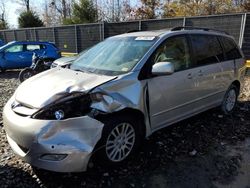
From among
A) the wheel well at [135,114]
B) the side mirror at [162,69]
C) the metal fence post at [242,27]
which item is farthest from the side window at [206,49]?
the metal fence post at [242,27]

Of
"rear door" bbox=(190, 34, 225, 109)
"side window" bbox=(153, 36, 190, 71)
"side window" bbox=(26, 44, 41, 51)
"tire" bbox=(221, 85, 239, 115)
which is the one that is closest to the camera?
"side window" bbox=(153, 36, 190, 71)

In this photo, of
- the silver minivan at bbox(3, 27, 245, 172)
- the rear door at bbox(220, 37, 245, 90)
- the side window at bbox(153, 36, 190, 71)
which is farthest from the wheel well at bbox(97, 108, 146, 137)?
the rear door at bbox(220, 37, 245, 90)

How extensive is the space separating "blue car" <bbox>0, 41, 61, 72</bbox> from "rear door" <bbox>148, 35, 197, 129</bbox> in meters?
8.75

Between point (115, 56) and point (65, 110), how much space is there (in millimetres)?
1414

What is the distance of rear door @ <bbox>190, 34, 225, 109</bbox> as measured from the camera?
466 cm

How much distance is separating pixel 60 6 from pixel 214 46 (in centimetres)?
4536

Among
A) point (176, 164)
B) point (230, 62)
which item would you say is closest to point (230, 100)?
point (230, 62)

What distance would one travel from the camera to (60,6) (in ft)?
153

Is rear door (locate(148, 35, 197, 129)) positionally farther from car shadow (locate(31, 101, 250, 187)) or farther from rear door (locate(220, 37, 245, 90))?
rear door (locate(220, 37, 245, 90))

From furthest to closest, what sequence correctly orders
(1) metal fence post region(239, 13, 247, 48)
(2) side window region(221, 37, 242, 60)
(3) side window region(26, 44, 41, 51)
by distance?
(3) side window region(26, 44, 41, 51) → (1) metal fence post region(239, 13, 247, 48) → (2) side window region(221, 37, 242, 60)

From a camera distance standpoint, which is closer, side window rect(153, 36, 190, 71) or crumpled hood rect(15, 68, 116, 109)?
crumpled hood rect(15, 68, 116, 109)

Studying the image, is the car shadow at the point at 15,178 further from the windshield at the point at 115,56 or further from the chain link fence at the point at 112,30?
the chain link fence at the point at 112,30

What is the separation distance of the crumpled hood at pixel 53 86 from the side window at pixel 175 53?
92cm

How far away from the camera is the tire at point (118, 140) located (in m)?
3.26
